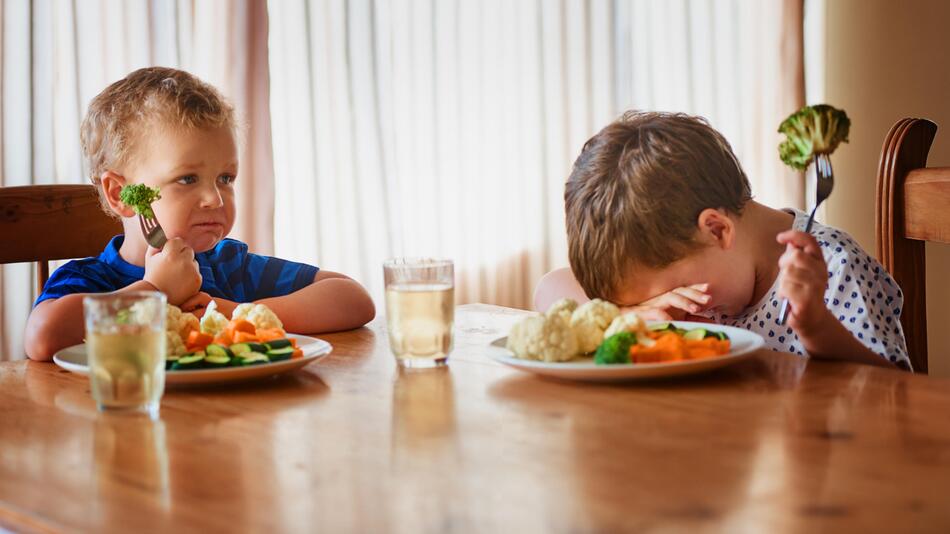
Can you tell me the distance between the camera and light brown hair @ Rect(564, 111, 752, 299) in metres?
1.42

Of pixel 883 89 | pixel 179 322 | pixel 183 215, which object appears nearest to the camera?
pixel 179 322

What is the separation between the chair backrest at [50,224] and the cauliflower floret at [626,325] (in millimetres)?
1030

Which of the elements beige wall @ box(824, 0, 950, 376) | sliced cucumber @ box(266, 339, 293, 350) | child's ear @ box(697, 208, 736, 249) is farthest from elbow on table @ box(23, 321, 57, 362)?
beige wall @ box(824, 0, 950, 376)

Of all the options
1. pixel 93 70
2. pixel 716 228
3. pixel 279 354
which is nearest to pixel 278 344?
pixel 279 354

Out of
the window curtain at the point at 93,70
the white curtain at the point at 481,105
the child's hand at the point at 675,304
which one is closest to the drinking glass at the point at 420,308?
the child's hand at the point at 675,304

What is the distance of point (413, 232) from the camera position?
3.68 m

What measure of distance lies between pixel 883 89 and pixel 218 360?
3723 millimetres

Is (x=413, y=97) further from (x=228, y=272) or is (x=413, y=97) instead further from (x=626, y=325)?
(x=626, y=325)

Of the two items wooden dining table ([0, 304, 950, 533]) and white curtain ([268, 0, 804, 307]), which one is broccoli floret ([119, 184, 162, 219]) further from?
white curtain ([268, 0, 804, 307])

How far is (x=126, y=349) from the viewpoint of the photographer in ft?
2.93

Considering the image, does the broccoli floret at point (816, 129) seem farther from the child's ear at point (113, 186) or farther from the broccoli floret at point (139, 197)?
the child's ear at point (113, 186)

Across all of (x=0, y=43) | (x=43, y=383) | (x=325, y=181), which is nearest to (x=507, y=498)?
(x=43, y=383)

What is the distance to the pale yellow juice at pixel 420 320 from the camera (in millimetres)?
1084

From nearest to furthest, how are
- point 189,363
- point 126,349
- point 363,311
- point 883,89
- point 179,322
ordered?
point 126,349
point 189,363
point 179,322
point 363,311
point 883,89
